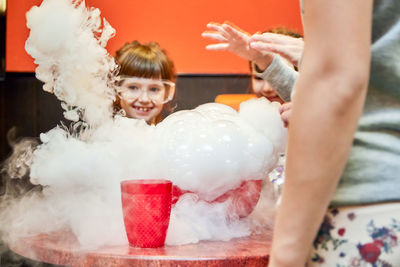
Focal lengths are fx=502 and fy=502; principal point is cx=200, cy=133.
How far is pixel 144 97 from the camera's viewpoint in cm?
241

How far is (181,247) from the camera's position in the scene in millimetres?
1010

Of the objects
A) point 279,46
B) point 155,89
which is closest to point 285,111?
point 279,46

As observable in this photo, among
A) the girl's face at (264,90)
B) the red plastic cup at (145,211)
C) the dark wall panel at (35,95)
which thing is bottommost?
the dark wall panel at (35,95)

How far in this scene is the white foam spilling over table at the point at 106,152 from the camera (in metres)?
1.06

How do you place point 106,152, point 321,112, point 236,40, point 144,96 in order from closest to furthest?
point 321,112, point 106,152, point 236,40, point 144,96

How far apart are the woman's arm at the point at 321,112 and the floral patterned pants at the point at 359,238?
1.2 inches

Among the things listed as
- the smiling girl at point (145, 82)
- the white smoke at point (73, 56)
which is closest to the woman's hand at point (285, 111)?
the white smoke at point (73, 56)

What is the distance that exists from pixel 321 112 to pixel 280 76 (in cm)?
90

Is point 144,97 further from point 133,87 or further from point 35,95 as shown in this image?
point 35,95

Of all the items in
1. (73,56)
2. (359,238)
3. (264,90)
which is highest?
(73,56)

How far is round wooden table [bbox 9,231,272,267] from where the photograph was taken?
906mm

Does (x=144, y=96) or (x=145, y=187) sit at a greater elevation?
(x=145, y=187)

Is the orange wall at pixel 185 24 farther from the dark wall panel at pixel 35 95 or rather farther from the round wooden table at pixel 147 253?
the round wooden table at pixel 147 253

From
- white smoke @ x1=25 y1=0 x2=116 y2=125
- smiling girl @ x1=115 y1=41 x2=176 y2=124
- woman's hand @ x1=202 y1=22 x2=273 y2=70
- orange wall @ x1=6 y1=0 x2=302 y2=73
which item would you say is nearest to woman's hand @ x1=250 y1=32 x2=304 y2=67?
woman's hand @ x1=202 y1=22 x2=273 y2=70
